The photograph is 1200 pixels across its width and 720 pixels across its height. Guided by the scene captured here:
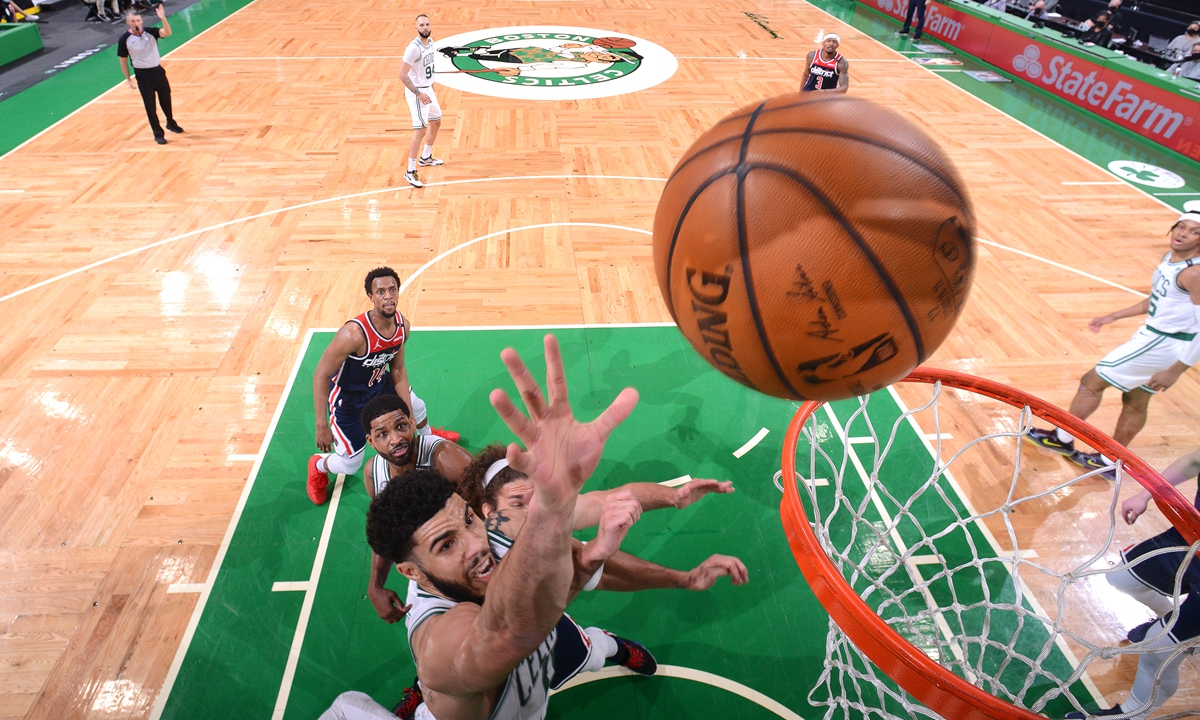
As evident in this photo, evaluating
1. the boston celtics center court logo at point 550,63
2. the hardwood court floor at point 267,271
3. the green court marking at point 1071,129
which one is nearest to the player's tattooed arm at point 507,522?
the hardwood court floor at point 267,271

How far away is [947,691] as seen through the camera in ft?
6.63

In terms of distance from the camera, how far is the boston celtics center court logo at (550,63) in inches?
440

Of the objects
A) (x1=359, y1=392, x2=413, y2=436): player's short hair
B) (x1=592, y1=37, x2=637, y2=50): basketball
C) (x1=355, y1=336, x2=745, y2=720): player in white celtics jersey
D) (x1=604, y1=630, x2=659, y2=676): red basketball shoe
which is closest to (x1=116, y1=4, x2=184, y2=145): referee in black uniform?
(x1=359, y1=392, x2=413, y2=436): player's short hair

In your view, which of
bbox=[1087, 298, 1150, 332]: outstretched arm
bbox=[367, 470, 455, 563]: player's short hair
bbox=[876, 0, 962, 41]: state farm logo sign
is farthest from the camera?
bbox=[876, 0, 962, 41]: state farm logo sign

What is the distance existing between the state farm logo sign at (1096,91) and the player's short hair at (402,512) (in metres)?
11.8

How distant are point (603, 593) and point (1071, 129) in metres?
10.7

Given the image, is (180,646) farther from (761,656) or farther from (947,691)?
(947,691)

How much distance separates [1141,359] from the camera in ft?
14.4

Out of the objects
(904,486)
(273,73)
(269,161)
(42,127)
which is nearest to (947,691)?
(904,486)

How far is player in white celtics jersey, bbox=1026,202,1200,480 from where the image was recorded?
4125 millimetres

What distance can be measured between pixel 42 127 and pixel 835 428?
10.8 meters

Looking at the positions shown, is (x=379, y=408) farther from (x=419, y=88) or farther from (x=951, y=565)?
(x=419, y=88)

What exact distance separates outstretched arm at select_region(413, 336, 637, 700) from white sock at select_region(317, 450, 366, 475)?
2.62 metres

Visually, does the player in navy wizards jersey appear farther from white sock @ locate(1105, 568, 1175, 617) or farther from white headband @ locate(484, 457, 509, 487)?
white sock @ locate(1105, 568, 1175, 617)
